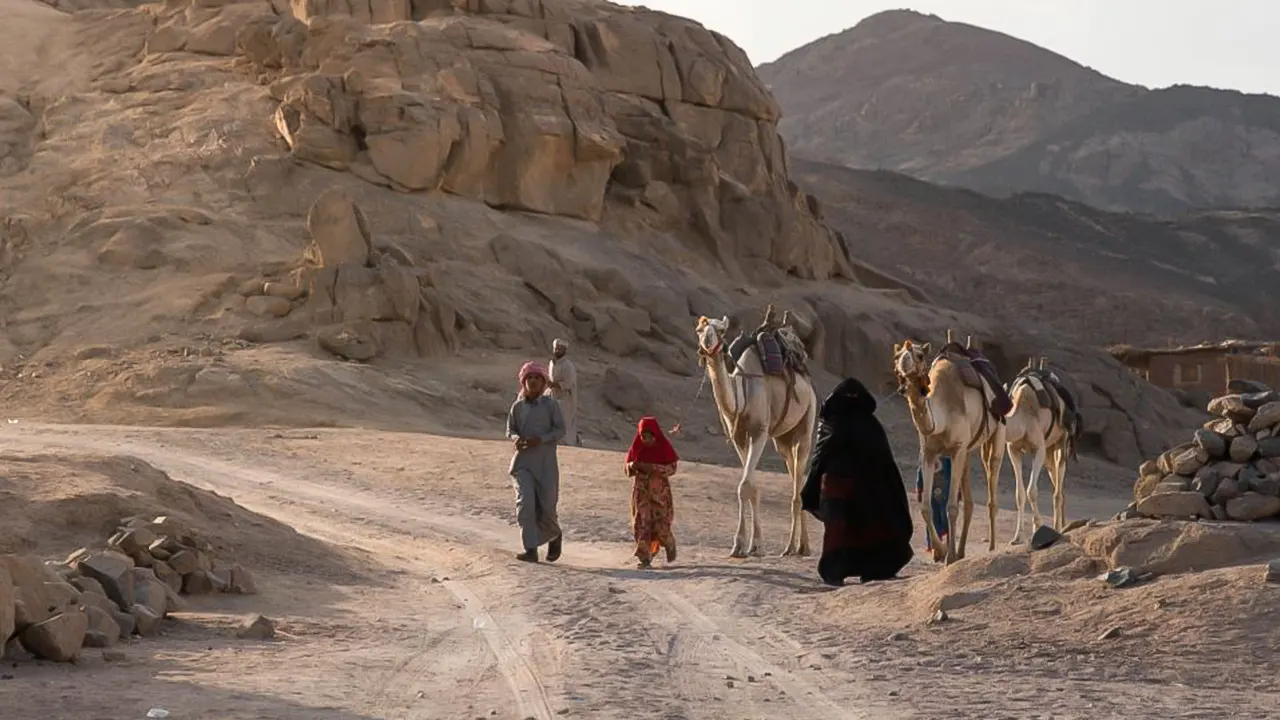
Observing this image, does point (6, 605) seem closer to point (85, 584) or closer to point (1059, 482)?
point (85, 584)

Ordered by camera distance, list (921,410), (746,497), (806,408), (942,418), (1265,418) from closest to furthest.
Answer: (1265,418), (921,410), (942,418), (746,497), (806,408)

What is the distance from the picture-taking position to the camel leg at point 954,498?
579 inches

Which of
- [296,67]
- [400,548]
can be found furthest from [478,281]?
[400,548]

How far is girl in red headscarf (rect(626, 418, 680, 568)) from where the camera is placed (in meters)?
15.4

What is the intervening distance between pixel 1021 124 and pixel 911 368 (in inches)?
5716

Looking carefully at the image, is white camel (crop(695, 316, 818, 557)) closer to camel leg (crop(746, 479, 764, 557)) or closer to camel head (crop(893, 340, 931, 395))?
camel leg (crop(746, 479, 764, 557))

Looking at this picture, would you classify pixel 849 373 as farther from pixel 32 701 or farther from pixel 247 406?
pixel 32 701

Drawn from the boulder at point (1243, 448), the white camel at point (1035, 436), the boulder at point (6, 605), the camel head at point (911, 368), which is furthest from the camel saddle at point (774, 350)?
the boulder at point (6, 605)

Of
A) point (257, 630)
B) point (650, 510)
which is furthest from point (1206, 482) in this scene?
point (257, 630)

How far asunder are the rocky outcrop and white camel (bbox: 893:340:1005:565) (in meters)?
27.1

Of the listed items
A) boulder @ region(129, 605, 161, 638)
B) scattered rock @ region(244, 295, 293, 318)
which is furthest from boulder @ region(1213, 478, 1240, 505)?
scattered rock @ region(244, 295, 293, 318)

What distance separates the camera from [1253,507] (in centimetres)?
1114

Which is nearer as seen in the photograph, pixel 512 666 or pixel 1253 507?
pixel 512 666

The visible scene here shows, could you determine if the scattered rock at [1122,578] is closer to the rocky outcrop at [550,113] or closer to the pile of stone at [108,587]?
the pile of stone at [108,587]
